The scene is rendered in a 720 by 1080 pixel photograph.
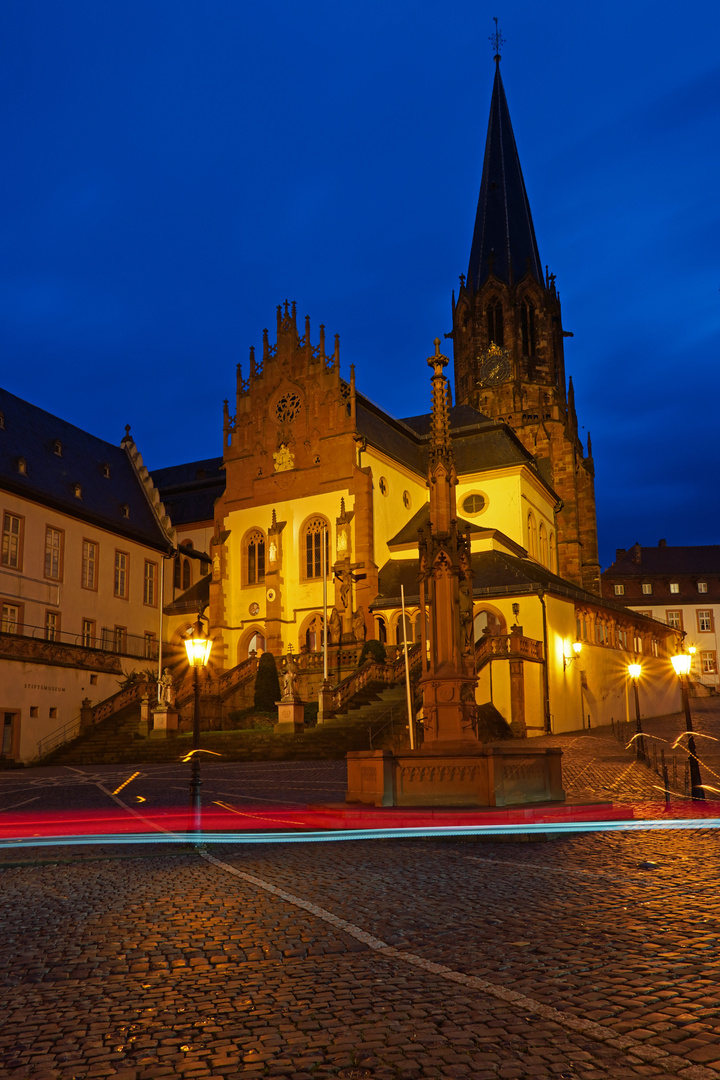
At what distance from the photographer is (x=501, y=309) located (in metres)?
70.9

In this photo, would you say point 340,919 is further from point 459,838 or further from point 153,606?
point 153,606

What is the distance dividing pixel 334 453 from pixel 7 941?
4320 centimetres

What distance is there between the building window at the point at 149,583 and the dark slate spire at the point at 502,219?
3558 centimetres

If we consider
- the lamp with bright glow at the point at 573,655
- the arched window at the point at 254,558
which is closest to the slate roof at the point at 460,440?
the arched window at the point at 254,558

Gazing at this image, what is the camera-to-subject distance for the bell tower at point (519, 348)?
64.5 meters

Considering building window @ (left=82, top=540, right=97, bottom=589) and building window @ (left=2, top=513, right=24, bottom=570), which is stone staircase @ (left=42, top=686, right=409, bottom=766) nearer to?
building window @ (left=2, top=513, right=24, bottom=570)

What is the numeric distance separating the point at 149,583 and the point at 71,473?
7873 millimetres

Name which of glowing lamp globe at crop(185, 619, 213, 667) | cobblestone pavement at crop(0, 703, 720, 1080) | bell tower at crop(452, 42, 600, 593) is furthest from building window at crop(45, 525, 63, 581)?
cobblestone pavement at crop(0, 703, 720, 1080)

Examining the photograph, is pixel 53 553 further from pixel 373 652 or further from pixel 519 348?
pixel 519 348

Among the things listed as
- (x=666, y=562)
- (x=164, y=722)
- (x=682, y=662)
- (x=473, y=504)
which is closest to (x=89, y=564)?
(x=164, y=722)

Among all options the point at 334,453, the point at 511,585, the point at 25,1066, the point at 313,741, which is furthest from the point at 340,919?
the point at 334,453

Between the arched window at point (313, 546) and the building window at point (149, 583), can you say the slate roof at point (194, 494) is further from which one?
the arched window at point (313, 546)

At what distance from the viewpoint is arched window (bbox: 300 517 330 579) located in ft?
163

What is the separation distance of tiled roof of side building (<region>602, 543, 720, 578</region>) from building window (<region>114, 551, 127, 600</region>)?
173 ft
